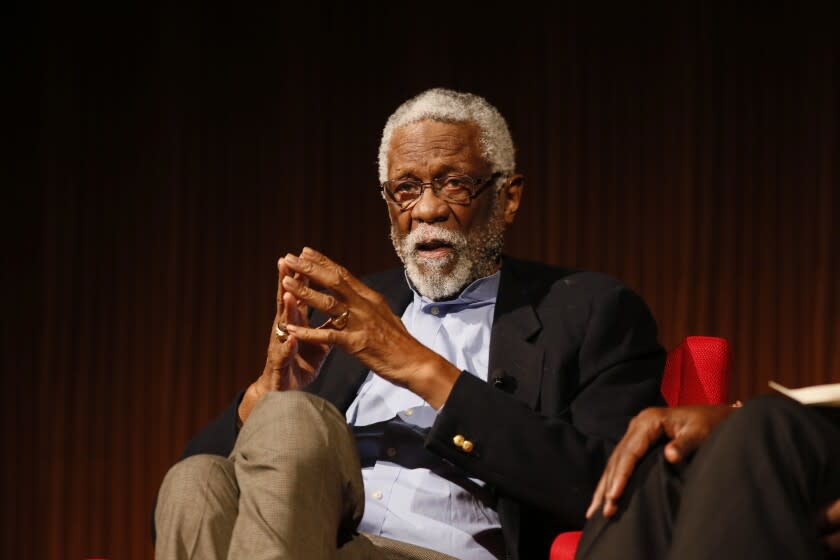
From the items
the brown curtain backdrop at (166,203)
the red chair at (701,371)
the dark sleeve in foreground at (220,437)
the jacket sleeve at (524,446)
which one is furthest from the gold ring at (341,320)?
the brown curtain backdrop at (166,203)

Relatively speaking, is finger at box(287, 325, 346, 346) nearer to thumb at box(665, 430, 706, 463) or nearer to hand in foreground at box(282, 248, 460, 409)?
hand in foreground at box(282, 248, 460, 409)

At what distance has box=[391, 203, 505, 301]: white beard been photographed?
2012 millimetres

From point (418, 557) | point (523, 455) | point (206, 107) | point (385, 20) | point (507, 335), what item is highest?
point (385, 20)

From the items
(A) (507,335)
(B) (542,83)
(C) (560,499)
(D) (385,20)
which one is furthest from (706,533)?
(D) (385,20)

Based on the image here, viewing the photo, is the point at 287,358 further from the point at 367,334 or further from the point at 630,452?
the point at 630,452

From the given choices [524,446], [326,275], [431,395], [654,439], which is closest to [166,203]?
[326,275]

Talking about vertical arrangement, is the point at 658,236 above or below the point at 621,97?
below

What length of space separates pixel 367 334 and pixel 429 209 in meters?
0.41

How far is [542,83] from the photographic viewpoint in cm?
300

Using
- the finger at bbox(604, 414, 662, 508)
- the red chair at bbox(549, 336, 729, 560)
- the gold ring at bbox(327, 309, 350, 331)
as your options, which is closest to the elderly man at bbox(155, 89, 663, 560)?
the gold ring at bbox(327, 309, 350, 331)

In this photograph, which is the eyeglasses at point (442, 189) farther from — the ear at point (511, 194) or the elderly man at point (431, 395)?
the ear at point (511, 194)

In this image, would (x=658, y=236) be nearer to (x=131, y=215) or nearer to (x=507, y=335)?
(x=507, y=335)

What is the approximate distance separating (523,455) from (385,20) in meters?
1.85

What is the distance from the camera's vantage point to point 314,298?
1685 mm
